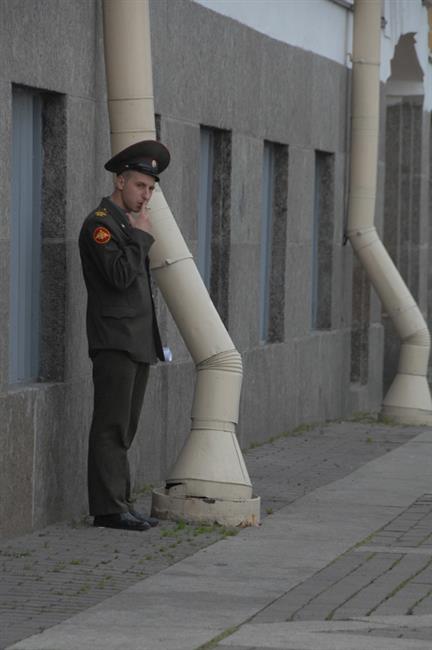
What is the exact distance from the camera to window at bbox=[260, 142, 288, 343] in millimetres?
14742

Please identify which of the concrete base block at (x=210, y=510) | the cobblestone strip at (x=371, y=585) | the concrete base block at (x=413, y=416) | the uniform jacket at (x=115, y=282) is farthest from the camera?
the concrete base block at (x=413, y=416)

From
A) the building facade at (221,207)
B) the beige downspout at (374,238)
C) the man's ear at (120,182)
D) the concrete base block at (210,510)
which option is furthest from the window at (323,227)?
the man's ear at (120,182)

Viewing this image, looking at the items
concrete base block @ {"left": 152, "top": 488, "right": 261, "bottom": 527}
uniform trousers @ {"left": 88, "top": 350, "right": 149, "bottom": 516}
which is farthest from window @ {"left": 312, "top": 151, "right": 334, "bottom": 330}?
uniform trousers @ {"left": 88, "top": 350, "right": 149, "bottom": 516}

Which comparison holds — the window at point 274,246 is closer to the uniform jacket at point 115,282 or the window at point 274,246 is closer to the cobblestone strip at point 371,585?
the cobblestone strip at point 371,585

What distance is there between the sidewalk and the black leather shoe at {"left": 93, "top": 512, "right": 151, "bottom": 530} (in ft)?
0.30

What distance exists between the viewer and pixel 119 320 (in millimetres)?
9273

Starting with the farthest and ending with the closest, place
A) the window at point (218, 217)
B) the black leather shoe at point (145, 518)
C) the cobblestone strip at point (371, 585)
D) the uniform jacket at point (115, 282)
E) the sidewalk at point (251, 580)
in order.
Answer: the window at point (218, 217), the black leather shoe at point (145, 518), the uniform jacket at point (115, 282), the cobblestone strip at point (371, 585), the sidewalk at point (251, 580)

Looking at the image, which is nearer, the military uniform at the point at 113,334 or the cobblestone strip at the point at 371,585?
the cobblestone strip at the point at 371,585

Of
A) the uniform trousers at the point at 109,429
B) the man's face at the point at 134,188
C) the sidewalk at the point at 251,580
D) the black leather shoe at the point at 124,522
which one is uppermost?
the man's face at the point at 134,188

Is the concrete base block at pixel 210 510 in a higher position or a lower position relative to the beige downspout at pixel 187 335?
lower

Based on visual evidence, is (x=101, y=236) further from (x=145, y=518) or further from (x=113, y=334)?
(x=145, y=518)

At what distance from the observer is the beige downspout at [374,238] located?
16.3m

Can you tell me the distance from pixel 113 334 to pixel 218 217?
12.9 ft

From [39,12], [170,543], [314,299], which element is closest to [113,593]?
[170,543]
